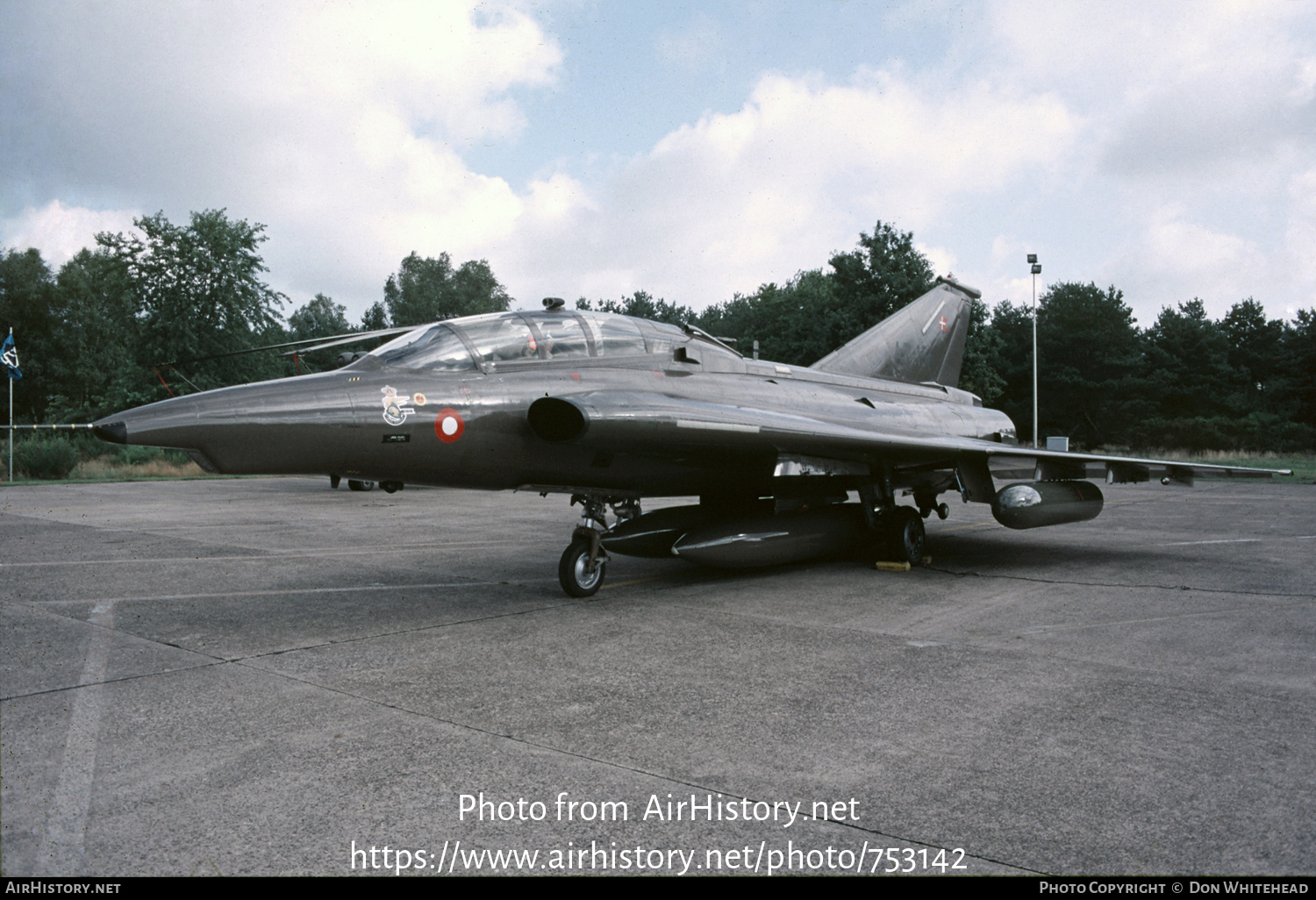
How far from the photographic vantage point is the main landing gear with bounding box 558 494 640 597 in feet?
23.6

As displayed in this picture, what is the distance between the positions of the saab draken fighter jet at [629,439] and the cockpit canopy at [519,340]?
18mm

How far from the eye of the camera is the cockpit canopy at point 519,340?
6406mm

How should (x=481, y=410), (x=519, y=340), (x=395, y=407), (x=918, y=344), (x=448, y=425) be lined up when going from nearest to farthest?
1. (x=395, y=407)
2. (x=448, y=425)
3. (x=481, y=410)
4. (x=519, y=340)
5. (x=918, y=344)

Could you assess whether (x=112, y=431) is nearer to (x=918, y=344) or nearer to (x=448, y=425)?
(x=448, y=425)

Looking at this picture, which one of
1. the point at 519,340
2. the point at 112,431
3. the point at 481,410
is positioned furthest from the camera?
the point at 519,340

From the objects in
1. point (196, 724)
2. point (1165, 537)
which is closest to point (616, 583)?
point (196, 724)

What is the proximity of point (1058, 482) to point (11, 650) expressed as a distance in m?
10.4

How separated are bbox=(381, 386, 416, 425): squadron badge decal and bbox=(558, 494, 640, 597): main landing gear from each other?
1.91 m

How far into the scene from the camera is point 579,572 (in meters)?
7.24

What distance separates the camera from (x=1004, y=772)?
331 centimetres

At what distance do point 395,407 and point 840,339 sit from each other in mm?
36533

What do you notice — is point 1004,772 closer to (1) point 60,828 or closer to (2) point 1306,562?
(1) point 60,828

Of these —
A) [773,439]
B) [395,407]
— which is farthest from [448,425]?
[773,439]

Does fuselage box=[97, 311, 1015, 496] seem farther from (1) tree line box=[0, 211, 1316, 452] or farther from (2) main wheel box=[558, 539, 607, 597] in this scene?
(1) tree line box=[0, 211, 1316, 452]
